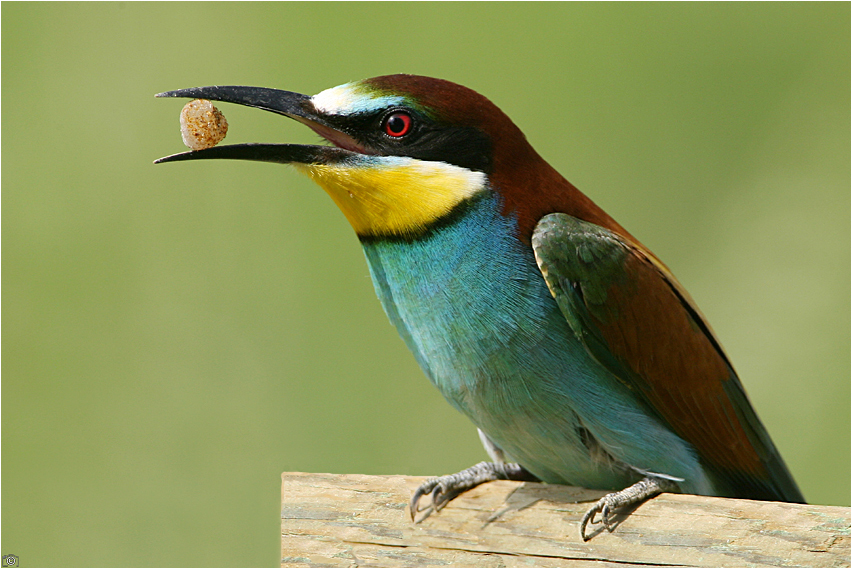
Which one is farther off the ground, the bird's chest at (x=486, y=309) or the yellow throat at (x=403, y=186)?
the yellow throat at (x=403, y=186)

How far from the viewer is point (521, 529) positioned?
6.51 feet

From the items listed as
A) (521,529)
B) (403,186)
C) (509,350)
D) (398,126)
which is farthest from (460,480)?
(398,126)

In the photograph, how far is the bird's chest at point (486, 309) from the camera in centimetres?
202

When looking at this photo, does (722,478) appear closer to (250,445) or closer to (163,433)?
(250,445)

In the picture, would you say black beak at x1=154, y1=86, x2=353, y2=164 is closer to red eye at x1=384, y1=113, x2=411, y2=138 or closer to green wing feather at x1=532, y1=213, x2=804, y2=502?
red eye at x1=384, y1=113, x2=411, y2=138

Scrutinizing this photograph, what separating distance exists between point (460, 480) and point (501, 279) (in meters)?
0.57

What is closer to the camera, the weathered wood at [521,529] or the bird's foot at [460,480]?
the weathered wood at [521,529]

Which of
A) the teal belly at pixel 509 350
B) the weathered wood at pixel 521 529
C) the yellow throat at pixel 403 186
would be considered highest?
the yellow throat at pixel 403 186

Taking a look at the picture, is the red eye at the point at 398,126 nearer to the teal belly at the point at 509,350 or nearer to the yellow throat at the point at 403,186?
the yellow throat at the point at 403,186

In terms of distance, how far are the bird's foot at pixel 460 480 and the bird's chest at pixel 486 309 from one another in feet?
0.77

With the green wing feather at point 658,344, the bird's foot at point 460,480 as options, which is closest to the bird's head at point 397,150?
the green wing feather at point 658,344

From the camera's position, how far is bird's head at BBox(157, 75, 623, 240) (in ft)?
6.68

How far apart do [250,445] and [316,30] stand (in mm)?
1778

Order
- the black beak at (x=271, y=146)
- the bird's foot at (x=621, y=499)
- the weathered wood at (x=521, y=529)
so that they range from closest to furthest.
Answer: the weathered wood at (x=521, y=529) → the bird's foot at (x=621, y=499) → the black beak at (x=271, y=146)
